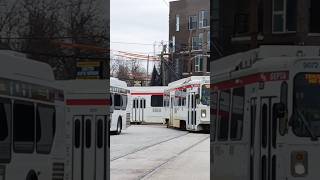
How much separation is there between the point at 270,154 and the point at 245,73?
155cm

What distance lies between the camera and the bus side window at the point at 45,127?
388 inches

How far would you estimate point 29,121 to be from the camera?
9.47m

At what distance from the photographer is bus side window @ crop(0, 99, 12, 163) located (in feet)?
28.4

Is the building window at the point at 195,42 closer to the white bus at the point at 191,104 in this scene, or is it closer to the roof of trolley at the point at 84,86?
the white bus at the point at 191,104

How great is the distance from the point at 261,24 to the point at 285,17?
0.44m

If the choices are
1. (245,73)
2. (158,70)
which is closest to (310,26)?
(245,73)

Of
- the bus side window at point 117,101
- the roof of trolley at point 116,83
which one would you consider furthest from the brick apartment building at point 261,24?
the bus side window at point 117,101

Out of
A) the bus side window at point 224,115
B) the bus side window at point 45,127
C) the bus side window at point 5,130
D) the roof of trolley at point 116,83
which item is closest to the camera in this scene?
the bus side window at point 5,130

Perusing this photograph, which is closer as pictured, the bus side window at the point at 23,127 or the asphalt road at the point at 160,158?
the bus side window at the point at 23,127

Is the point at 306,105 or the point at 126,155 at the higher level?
the point at 306,105

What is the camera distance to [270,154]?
10.0 metres

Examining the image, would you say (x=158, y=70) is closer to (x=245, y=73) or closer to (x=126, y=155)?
(x=126, y=155)

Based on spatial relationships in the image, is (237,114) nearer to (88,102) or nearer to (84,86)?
(88,102)

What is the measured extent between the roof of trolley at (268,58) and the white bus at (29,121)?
299 centimetres
